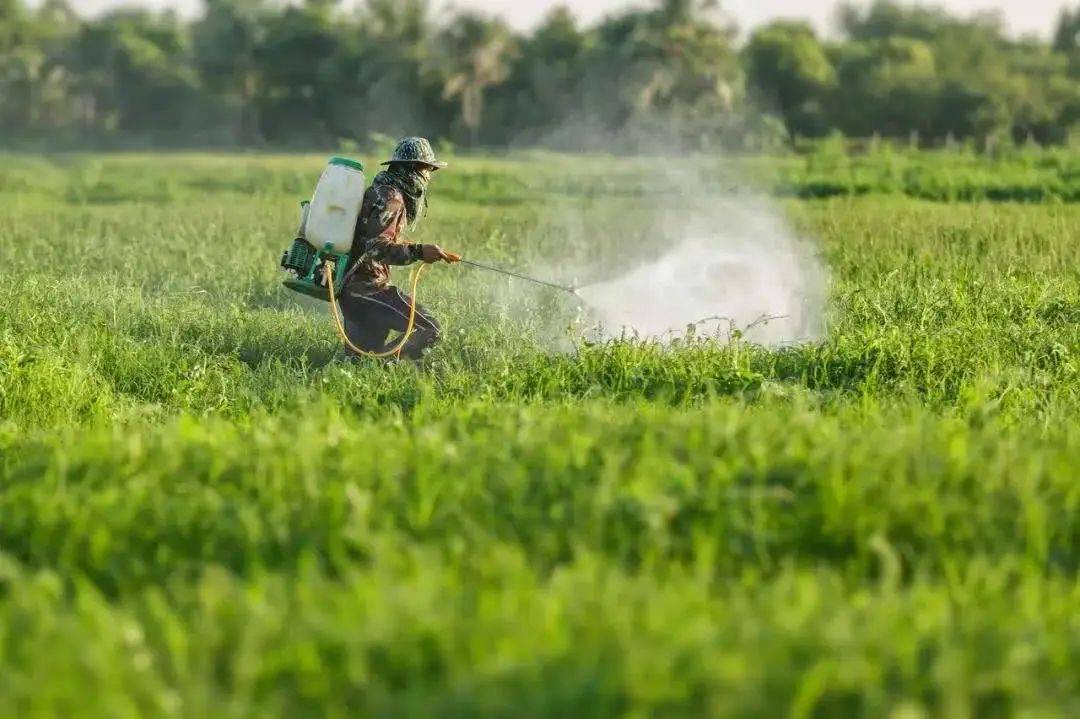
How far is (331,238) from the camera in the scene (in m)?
9.02

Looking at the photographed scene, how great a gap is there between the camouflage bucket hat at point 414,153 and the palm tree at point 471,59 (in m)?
53.5

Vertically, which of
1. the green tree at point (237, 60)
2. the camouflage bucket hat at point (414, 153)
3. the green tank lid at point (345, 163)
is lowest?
the green tank lid at point (345, 163)

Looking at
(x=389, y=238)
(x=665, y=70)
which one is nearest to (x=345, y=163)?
(x=389, y=238)

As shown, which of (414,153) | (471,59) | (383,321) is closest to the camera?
(414,153)

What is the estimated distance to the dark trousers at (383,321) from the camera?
9266mm

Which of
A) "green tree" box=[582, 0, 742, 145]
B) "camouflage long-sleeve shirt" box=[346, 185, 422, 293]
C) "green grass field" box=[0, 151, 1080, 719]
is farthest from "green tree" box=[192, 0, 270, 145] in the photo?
"green grass field" box=[0, 151, 1080, 719]

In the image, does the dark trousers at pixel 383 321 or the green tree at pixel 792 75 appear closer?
the dark trousers at pixel 383 321

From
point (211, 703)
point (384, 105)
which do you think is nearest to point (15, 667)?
point (211, 703)

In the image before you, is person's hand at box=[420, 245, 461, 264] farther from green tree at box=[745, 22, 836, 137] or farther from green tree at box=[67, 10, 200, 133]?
green tree at box=[67, 10, 200, 133]

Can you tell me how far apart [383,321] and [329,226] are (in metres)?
0.68

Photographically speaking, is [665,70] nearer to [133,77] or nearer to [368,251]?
[133,77]

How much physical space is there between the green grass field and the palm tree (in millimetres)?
54272

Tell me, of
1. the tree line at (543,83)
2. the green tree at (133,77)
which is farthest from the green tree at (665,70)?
the green tree at (133,77)

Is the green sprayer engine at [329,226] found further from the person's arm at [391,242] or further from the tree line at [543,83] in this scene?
the tree line at [543,83]
